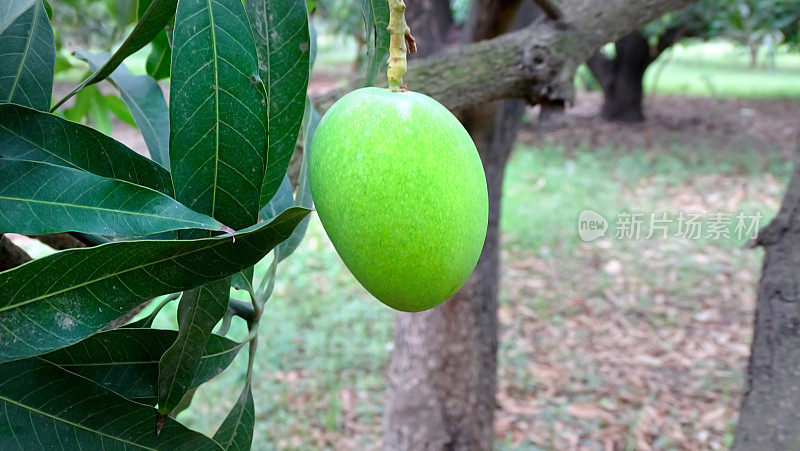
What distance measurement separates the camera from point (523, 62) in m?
1.26

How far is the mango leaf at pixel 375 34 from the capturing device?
0.56 m

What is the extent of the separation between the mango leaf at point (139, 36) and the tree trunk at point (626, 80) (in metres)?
7.81

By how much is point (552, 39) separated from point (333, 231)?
3.06 feet

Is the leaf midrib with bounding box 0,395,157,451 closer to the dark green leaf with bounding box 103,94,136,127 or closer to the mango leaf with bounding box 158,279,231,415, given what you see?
the mango leaf with bounding box 158,279,231,415

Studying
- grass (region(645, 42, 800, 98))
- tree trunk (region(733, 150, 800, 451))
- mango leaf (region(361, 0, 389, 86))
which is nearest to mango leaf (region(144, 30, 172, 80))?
mango leaf (region(361, 0, 389, 86))

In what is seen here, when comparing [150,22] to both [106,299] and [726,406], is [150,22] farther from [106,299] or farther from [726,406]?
[726,406]

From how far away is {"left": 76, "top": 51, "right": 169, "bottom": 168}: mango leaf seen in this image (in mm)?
669

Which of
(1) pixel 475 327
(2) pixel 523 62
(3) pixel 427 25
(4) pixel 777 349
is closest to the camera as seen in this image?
(4) pixel 777 349

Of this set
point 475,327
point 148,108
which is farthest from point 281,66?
point 475,327

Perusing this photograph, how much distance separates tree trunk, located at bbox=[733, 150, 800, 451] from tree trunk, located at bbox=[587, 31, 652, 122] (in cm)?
700

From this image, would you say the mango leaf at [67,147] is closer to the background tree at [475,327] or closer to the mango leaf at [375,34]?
the mango leaf at [375,34]

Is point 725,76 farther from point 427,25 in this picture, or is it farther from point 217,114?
point 217,114

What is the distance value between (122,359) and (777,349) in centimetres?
99

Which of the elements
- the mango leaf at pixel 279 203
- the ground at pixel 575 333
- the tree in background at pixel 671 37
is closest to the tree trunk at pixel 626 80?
the tree in background at pixel 671 37
